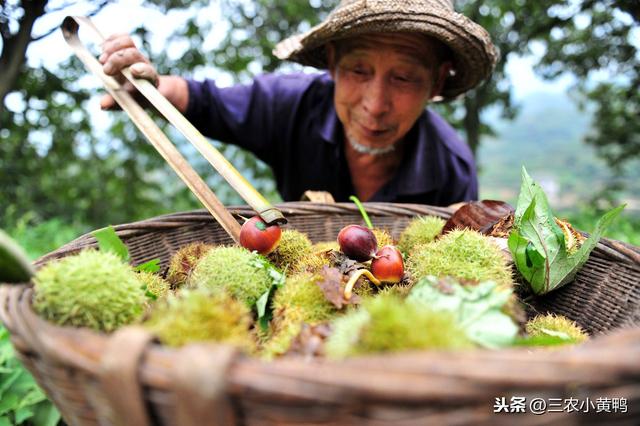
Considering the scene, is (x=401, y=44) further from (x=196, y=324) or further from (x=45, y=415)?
(x=45, y=415)

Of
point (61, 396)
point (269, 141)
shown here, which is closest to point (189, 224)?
point (61, 396)

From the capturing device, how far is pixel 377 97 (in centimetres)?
246

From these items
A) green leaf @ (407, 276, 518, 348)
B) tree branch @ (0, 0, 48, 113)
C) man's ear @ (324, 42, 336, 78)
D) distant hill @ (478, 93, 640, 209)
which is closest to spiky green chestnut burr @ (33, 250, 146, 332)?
green leaf @ (407, 276, 518, 348)

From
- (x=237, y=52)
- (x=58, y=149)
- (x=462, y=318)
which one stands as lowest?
(x=58, y=149)

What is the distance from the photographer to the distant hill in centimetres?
979

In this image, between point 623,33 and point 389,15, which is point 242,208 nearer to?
point 389,15

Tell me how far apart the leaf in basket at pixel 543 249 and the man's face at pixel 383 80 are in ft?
3.55

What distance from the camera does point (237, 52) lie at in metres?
4.49

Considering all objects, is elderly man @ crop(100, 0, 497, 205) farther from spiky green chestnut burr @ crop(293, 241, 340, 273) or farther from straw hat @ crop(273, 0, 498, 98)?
spiky green chestnut burr @ crop(293, 241, 340, 273)

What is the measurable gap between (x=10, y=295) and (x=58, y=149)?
3.91 meters

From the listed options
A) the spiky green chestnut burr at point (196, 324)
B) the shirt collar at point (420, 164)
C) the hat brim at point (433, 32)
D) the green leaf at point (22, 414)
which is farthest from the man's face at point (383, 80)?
the green leaf at point (22, 414)

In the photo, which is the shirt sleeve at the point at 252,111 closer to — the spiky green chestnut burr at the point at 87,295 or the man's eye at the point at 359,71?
the man's eye at the point at 359,71

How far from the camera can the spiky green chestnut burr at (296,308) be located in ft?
3.84

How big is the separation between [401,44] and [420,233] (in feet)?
3.33
